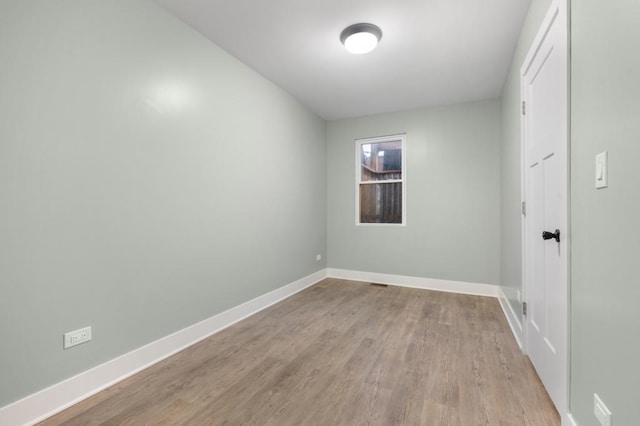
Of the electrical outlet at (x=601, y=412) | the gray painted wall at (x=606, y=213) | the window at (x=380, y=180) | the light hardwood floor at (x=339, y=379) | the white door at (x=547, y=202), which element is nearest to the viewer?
the gray painted wall at (x=606, y=213)

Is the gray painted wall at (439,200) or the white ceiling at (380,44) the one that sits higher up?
the white ceiling at (380,44)

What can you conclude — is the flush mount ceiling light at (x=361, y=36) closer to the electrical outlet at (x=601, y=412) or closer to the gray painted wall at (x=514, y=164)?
the gray painted wall at (x=514, y=164)

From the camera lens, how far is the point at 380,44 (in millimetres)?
2705

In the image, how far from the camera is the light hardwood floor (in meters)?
1.62

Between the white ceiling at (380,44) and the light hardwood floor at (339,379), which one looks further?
the white ceiling at (380,44)

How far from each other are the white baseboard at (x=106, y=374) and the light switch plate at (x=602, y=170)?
2.79 m

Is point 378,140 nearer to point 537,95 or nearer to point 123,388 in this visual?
point 537,95

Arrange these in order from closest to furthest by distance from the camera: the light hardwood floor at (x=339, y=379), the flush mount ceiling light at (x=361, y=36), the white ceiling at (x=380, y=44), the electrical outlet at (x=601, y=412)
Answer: the electrical outlet at (x=601, y=412) → the light hardwood floor at (x=339, y=379) → the white ceiling at (x=380, y=44) → the flush mount ceiling light at (x=361, y=36)

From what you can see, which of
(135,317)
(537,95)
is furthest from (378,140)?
(135,317)

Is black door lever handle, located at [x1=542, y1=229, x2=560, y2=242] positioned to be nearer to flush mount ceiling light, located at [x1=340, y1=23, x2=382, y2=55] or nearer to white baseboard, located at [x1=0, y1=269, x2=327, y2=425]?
flush mount ceiling light, located at [x1=340, y1=23, x2=382, y2=55]

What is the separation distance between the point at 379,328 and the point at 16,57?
320 centimetres

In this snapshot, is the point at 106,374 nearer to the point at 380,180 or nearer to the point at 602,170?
the point at 602,170

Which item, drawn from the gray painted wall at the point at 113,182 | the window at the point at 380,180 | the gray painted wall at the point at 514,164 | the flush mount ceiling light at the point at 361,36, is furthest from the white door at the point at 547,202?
the gray painted wall at the point at 113,182

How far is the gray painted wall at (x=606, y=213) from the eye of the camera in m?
0.92
